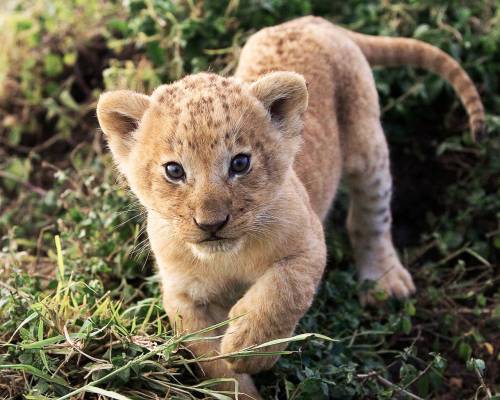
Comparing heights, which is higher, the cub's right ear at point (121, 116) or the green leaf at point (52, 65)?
the cub's right ear at point (121, 116)

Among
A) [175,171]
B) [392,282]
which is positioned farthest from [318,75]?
[175,171]

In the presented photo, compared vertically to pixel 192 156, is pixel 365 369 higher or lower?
lower

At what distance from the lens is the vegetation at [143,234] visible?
13.2 feet

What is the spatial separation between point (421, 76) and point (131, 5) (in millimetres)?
2406

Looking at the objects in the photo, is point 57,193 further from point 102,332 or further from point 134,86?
point 102,332

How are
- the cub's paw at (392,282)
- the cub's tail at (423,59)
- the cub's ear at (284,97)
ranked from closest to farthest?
the cub's ear at (284,97)
the cub's paw at (392,282)
the cub's tail at (423,59)

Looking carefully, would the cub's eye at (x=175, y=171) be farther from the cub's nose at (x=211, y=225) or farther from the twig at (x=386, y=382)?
the twig at (x=386, y=382)

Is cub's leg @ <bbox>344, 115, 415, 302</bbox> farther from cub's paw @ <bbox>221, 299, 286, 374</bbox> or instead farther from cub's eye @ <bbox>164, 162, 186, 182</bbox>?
cub's eye @ <bbox>164, 162, 186, 182</bbox>

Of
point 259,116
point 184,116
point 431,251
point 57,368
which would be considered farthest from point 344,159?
point 57,368

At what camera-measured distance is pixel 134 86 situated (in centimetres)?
663

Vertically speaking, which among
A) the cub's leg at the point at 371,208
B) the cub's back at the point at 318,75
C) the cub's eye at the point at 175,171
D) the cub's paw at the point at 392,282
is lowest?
the cub's paw at the point at 392,282

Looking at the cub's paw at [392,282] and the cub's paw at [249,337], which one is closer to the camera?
the cub's paw at [249,337]

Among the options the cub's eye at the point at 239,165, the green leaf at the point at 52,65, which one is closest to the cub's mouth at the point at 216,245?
the cub's eye at the point at 239,165

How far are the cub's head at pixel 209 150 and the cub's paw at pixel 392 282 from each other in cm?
170
